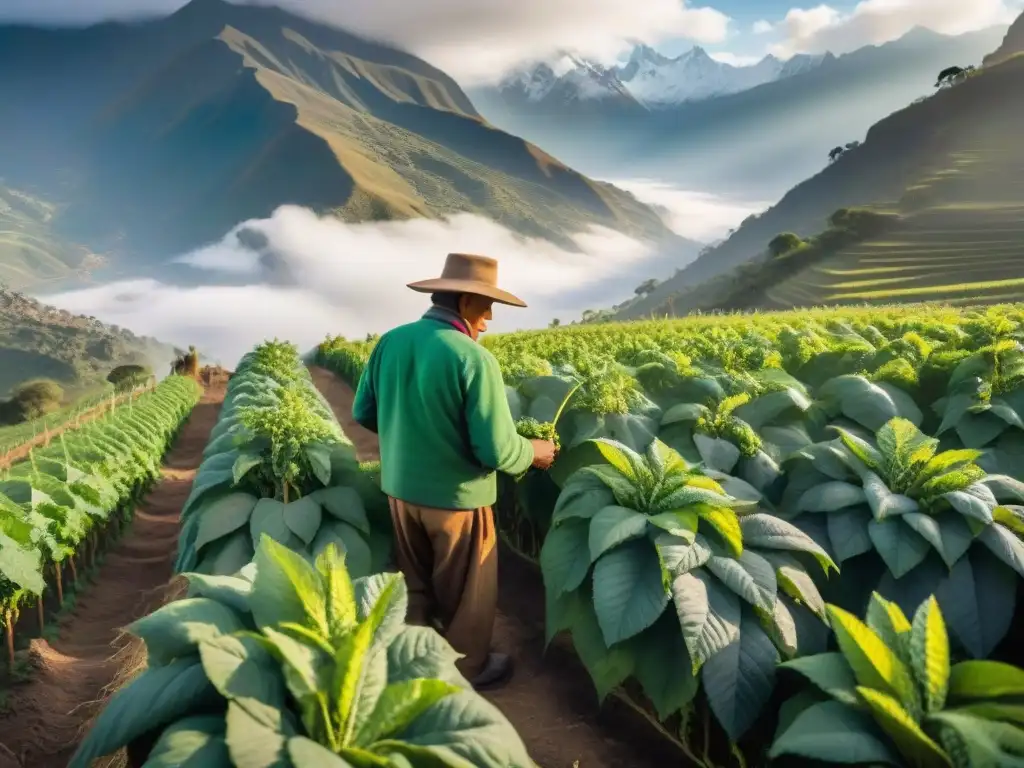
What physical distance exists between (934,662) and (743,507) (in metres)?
1.03

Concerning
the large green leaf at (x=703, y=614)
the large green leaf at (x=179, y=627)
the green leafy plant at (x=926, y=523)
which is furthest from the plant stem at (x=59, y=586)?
Answer: the green leafy plant at (x=926, y=523)

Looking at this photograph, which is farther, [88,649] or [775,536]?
[88,649]

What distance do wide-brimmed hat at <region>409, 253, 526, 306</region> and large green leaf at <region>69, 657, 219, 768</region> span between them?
1970 mm

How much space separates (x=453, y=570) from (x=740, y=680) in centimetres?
146

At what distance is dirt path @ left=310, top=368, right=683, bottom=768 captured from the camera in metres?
3.04

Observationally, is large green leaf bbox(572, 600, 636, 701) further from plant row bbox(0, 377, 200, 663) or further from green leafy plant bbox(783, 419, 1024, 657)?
plant row bbox(0, 377, 200, 663)

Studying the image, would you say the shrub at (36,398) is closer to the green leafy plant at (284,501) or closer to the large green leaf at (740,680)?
the green leafy plant at (284,501)

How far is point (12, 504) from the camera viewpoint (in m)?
4.27

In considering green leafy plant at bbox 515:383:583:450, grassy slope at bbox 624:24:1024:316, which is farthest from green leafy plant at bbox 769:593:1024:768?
grassy slope at bbox 624:24:1024:316

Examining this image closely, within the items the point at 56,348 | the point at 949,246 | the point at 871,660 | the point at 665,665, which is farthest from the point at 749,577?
the point at 56,348

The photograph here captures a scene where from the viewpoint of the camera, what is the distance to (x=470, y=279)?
3.27 metres

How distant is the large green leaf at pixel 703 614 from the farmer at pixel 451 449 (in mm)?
998

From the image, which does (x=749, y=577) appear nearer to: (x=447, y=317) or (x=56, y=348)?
(x=447, y=317)

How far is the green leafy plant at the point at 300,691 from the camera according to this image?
4.52ft
